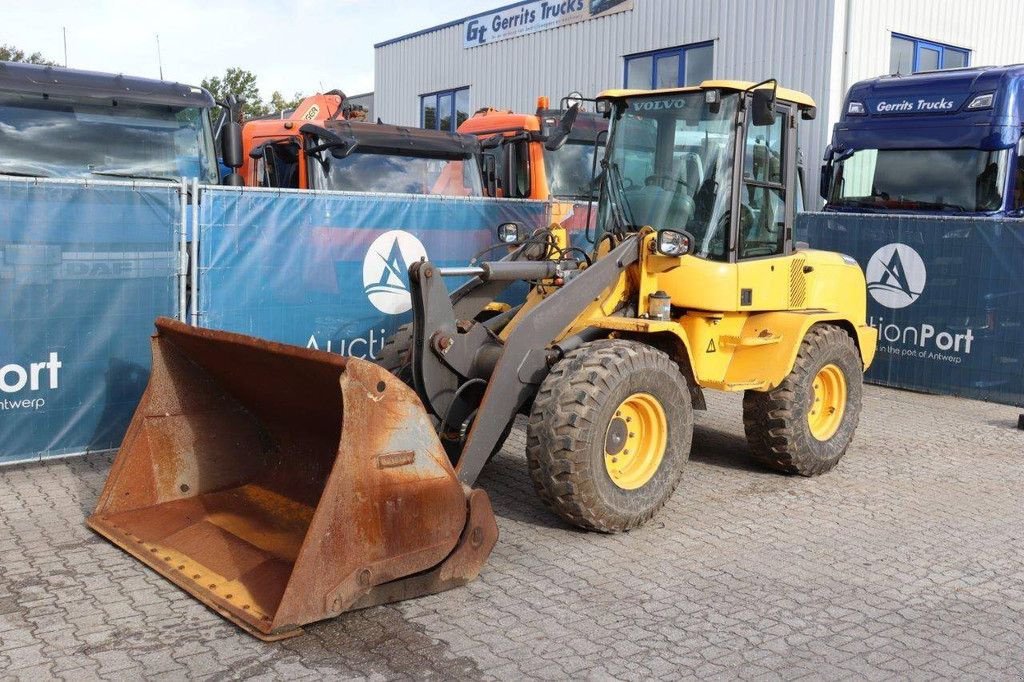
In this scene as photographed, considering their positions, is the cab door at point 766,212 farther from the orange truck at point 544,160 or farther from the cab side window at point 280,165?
the cab side window at point 280,165

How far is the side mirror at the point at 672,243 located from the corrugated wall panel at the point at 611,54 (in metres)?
10.7

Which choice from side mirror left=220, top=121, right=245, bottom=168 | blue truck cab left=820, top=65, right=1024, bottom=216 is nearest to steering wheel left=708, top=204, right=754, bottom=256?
side mirror left=220, top=121, right=245, bottom=168

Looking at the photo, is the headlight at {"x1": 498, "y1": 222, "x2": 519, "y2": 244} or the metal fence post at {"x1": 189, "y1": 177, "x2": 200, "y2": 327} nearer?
the headlight at {"x1": 498, "y1": 222, "x2": 519, "y2": 244}

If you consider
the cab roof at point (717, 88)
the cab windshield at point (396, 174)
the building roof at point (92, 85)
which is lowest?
the cab windshield at point (396, 174)

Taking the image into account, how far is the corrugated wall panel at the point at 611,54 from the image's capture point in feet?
53.0

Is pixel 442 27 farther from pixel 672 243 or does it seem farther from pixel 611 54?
pixel 672 243

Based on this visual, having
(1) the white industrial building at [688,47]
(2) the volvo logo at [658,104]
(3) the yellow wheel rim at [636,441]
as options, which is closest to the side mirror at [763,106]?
(2) the volvo logo at [658,104]

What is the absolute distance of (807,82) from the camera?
1609 centimetres

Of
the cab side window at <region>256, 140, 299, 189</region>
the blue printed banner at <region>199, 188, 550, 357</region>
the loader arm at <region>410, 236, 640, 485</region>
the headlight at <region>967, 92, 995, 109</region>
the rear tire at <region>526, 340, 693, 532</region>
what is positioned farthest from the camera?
the headlight at <region>967, 92, 995, 109</region>

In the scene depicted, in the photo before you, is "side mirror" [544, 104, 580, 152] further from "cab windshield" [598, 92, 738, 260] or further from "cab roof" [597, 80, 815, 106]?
"cab windshield" [598, 92, 738, 260]

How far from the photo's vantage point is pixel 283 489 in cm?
571

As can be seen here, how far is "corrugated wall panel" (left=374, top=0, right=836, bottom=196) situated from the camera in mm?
16141

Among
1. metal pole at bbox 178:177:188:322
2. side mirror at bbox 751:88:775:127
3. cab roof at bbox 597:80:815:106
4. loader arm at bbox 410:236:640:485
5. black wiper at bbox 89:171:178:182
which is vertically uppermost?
cab roof at bbox 597:80:815:106

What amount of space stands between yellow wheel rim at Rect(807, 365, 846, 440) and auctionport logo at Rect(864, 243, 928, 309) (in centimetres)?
391
